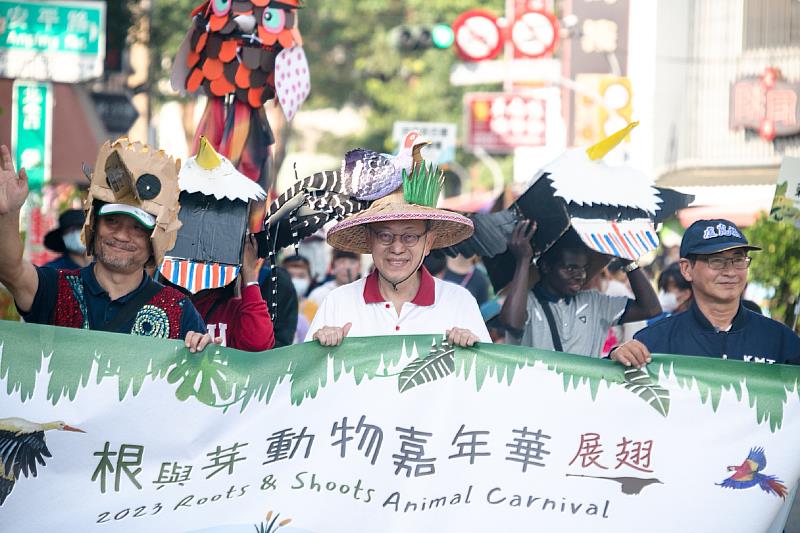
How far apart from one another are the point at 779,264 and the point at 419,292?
6.05m

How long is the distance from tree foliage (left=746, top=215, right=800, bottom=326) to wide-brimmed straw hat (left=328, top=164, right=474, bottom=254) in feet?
17.2

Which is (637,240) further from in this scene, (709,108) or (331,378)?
(709,108)

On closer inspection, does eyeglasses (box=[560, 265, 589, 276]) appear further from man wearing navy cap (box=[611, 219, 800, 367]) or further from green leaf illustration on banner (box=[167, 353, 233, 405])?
green leaf illustration on banner (box=[167, 353, 233, 405])

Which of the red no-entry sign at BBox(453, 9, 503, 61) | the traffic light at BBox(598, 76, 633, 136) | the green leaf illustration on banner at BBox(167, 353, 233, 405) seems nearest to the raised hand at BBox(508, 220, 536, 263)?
the green leaf illustration on banner at BBox(167, 353, 233, 405)

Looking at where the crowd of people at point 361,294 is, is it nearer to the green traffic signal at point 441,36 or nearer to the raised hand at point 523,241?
the raised hand at point 523,241

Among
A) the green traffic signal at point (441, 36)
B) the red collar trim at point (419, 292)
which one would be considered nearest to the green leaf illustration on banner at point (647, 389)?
the red collar trim at point (419, 292)

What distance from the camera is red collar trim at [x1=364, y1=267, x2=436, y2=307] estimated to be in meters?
5.06

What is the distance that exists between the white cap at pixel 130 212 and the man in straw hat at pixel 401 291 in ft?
2.40

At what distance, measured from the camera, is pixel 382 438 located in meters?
4.62

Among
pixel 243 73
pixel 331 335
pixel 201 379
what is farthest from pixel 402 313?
pixel 243 73

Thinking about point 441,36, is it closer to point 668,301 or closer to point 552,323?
point 668,301

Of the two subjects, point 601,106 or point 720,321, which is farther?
point 601,106

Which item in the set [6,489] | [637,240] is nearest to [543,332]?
[637,240]

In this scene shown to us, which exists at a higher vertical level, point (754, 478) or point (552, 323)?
point (552, 323)
